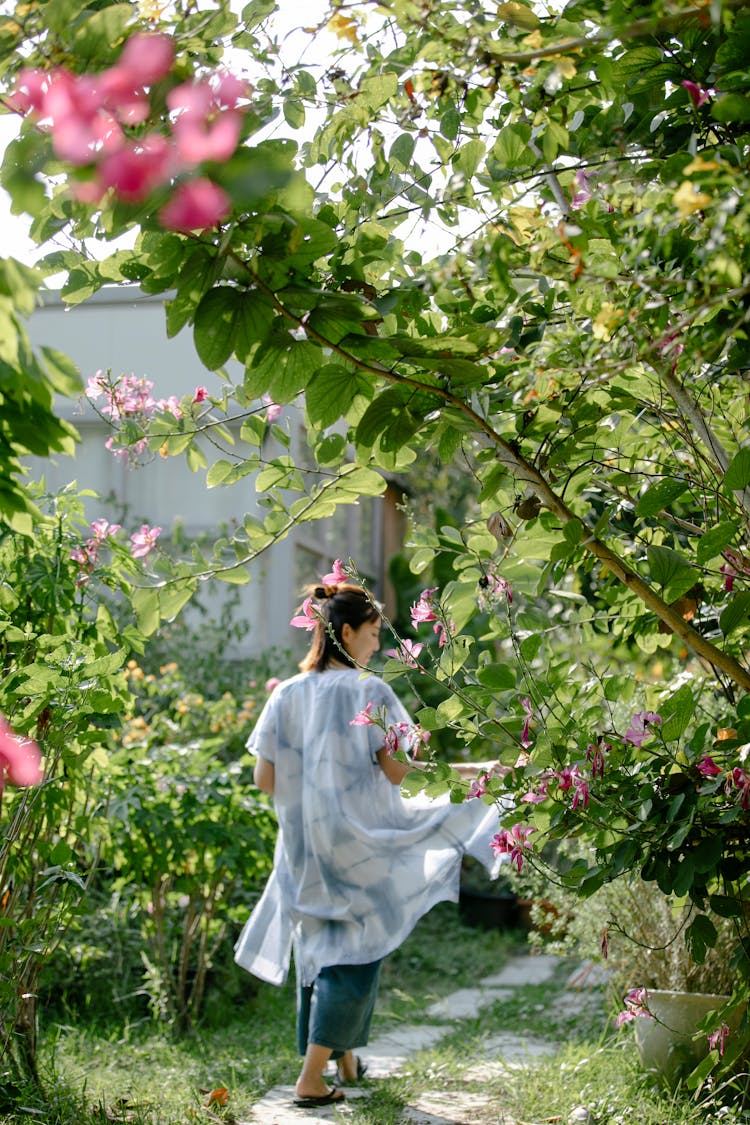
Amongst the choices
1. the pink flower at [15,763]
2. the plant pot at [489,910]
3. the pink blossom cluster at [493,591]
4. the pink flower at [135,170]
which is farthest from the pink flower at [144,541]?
the plant pot at [489,910]

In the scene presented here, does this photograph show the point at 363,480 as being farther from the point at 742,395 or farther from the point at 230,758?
the point at 230,758

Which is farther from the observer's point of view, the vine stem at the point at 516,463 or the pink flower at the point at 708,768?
the pink flower at the point at 708,768

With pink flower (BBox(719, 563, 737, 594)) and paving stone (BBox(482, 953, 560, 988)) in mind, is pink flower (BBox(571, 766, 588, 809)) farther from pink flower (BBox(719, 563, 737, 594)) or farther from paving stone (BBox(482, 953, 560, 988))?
paving stone (BBox(482, 953, 560, 988))

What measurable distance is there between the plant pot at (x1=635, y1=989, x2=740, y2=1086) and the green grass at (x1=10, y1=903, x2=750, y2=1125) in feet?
0.23

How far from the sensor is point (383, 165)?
6.71 ft

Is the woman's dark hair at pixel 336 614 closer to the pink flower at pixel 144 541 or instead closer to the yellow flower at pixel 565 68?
the pink flower at pixel 144 541

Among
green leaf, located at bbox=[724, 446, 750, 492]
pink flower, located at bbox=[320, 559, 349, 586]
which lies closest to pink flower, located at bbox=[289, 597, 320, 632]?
pink flower, located at bbox=[320, 559, 349, 586]

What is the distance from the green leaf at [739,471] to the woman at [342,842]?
190 centimetres

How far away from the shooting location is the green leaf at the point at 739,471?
1800 mm

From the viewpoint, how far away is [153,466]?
8.41 m

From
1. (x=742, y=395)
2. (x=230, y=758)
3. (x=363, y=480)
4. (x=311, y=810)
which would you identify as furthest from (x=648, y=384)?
(x=230, y=758)

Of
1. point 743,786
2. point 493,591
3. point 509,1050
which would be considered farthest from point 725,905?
point 509,1050

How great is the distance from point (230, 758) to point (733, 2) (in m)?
5.16

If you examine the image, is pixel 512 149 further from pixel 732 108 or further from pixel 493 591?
pixel 493 591
